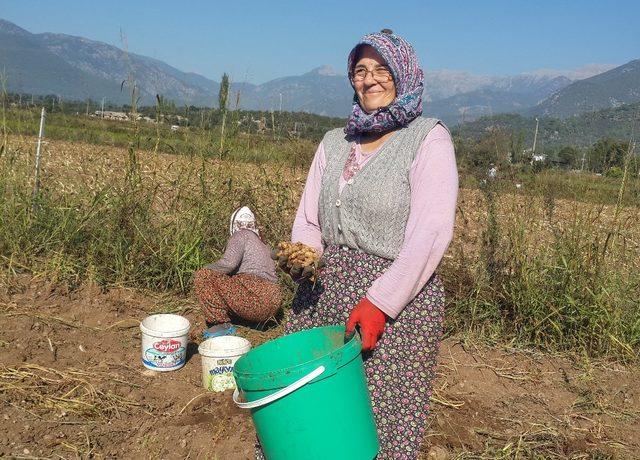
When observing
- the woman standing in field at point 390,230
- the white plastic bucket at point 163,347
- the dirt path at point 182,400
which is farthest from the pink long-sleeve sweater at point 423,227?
the white plastic bucket at point 163,347

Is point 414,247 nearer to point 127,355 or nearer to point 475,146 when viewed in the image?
point 127,355

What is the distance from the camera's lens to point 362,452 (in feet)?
5.39

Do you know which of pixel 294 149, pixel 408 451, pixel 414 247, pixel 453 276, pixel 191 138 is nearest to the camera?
pixel 414 247

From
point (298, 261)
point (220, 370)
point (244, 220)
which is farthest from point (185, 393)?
point (298, 261)

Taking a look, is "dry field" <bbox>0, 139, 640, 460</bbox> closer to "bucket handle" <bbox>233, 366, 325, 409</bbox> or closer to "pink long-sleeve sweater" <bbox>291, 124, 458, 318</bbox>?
"bucket handle" <bbox>233, 366, 325, 409</bbox>

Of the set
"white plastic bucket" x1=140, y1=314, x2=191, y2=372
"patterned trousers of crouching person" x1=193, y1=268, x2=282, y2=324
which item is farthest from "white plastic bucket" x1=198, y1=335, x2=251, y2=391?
"patterned trousers of crouching person" x1=193, y1=268, x2=282, y2=324

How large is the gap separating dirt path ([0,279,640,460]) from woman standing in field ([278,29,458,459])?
0.94 metres

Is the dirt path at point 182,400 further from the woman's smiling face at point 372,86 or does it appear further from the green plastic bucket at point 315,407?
the woman's smiling face at point 372,86

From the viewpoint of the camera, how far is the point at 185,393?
2.97 metres

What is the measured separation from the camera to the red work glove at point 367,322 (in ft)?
5.35

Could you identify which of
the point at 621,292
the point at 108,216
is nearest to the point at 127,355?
the point at 108,216

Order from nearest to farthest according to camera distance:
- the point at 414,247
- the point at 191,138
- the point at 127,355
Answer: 1. the point at 414,247
2. the point at 127,355
3. the point at 191,138

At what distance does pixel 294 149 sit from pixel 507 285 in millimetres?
2042

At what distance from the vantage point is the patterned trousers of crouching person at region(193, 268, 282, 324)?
3.56 m
